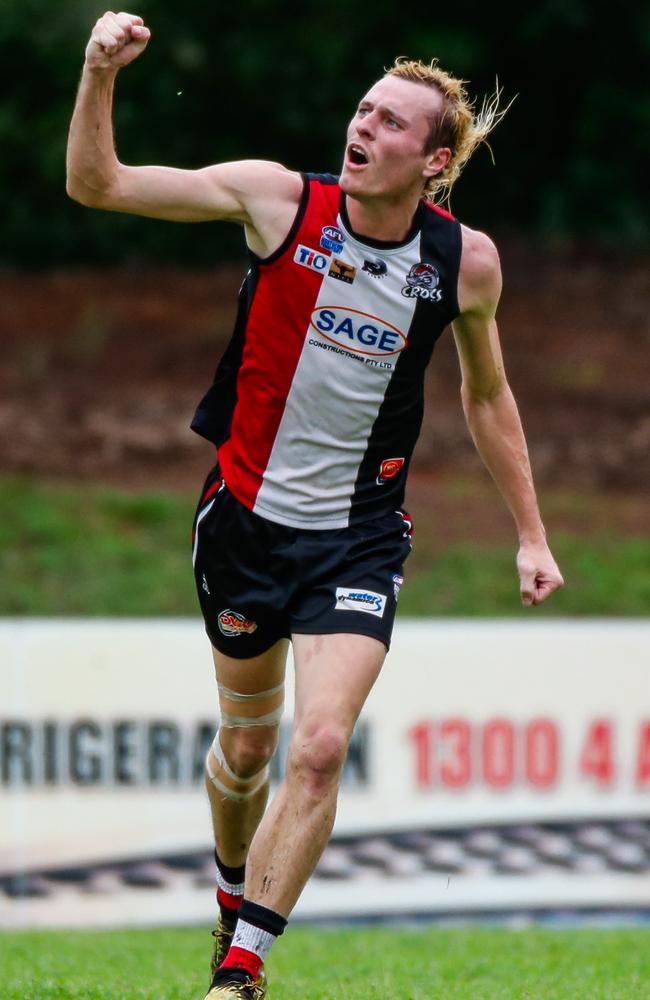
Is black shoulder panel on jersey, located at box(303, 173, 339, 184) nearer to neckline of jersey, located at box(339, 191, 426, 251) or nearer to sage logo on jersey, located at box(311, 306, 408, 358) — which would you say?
neckline of jersey, located at box(339, 191, 426, 251)

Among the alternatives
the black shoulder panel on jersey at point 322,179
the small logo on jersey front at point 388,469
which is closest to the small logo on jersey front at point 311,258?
the black shoulder panel on jersey at point 322,179

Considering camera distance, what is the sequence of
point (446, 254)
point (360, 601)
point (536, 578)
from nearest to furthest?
point (360, 601) < point (446, 254) < point (536, 578)

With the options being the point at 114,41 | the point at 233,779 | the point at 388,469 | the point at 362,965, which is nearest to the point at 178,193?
the point at 114,41

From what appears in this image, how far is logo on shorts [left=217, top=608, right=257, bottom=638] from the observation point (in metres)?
4.93

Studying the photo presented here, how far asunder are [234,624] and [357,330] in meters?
0.97

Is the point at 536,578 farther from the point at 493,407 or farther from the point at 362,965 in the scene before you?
the point at 362,965

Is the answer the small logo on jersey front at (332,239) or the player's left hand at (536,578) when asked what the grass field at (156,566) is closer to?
the player's left hand at (536,578)

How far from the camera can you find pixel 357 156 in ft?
15.5

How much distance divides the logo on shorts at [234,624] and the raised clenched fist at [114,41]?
1657 millimetres

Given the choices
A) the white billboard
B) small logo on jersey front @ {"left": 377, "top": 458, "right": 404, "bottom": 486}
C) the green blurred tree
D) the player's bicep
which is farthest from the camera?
the green blurred tree

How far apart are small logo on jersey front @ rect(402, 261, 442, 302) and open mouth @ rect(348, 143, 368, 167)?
1.10 feet

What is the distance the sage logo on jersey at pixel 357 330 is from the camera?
473 cm

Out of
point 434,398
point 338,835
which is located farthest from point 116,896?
point 434,398

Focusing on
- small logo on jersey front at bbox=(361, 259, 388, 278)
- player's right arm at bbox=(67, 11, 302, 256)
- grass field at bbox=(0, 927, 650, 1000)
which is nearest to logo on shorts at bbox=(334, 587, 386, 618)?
small logo on jersey front at bbox=(361, 259, 388, 278)
